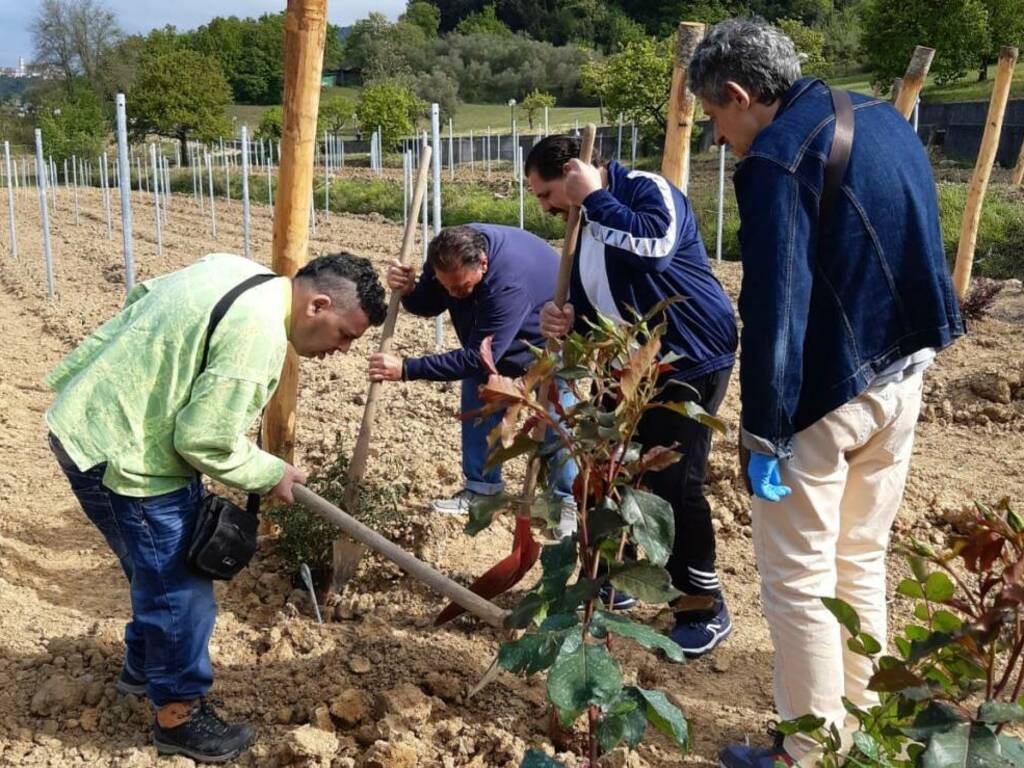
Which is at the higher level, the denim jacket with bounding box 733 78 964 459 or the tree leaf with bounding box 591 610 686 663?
the denim jacket with bounding box 733 78 964 459

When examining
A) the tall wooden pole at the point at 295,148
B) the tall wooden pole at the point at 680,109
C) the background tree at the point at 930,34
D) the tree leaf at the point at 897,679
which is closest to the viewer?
the tree leaf at the point at 897,679

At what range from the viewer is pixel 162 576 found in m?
2.49

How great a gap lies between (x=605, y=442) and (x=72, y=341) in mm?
7256

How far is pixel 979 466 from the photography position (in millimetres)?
5172

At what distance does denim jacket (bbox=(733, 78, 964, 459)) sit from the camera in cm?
211

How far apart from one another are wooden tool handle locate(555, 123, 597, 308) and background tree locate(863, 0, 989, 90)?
26988mm

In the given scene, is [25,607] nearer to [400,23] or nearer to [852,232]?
[852,232]

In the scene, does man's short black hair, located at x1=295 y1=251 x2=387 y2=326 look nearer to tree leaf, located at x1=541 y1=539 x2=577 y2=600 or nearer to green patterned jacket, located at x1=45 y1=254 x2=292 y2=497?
green patterned jacket, located at x1=45 y1=254 x2=292 y2=497

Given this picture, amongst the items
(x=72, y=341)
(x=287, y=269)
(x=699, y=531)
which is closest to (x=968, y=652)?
(x=699, y=531)

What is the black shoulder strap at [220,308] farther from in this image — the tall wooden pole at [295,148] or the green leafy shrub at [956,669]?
the green leafy shrub at [956,669]

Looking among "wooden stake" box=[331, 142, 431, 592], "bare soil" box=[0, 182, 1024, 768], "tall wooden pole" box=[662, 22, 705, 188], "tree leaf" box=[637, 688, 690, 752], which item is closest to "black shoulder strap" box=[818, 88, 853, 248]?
"tree leaf" box=[637, 688, 690, 752]

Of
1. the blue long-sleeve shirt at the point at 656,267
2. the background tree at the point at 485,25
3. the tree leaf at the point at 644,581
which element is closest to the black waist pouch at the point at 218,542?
the tree leaf at the point at 644,581

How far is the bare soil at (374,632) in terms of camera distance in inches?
106

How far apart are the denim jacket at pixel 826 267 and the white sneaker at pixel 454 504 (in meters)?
2.17
